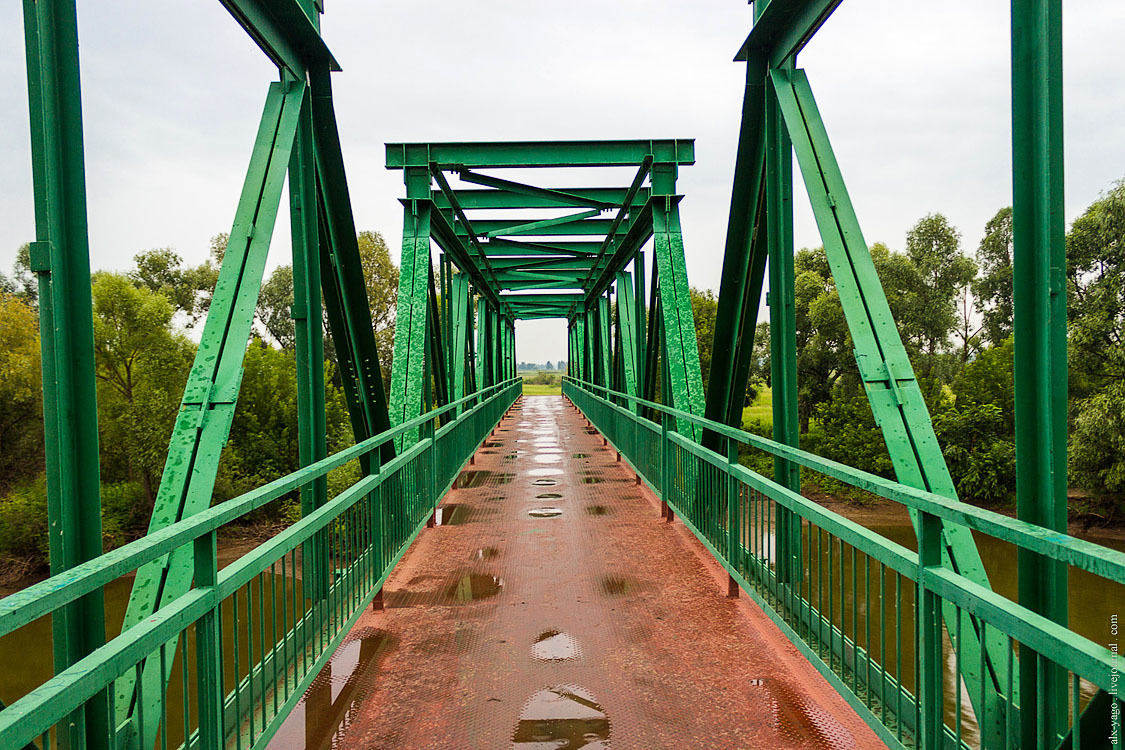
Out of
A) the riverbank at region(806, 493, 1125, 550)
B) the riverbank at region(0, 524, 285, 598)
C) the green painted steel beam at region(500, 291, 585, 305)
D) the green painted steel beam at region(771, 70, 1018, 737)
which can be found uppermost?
the green painted steel beam at region(500, 291, 585, 305)

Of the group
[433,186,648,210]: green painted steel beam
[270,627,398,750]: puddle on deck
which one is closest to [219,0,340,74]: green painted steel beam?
[270,627,398,750]: puddle on deck

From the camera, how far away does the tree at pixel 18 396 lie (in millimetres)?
22406

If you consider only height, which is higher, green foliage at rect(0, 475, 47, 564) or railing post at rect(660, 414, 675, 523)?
railing post at rect(660, 414, 675, 523)

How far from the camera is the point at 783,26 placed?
4434mm

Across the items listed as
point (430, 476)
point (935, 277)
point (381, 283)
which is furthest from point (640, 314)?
point (381, 283)

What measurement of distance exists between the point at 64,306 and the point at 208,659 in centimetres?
117

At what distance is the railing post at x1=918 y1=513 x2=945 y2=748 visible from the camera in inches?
86.4

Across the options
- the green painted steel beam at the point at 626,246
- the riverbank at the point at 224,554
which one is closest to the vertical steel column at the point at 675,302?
the green painted steel beam at the point at 626,246

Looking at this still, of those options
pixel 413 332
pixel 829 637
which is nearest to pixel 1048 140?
pixel 829 637

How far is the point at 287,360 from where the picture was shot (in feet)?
102

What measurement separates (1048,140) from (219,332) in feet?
10.6

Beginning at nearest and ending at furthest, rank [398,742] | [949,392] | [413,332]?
[398,742]
[413,332]
[949,392]

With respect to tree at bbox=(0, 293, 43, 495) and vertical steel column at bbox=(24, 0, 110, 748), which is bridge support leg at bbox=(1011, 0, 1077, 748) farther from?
tree at bbox=(0, 293, 43, 495)

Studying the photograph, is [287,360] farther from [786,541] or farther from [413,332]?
[786,541]
